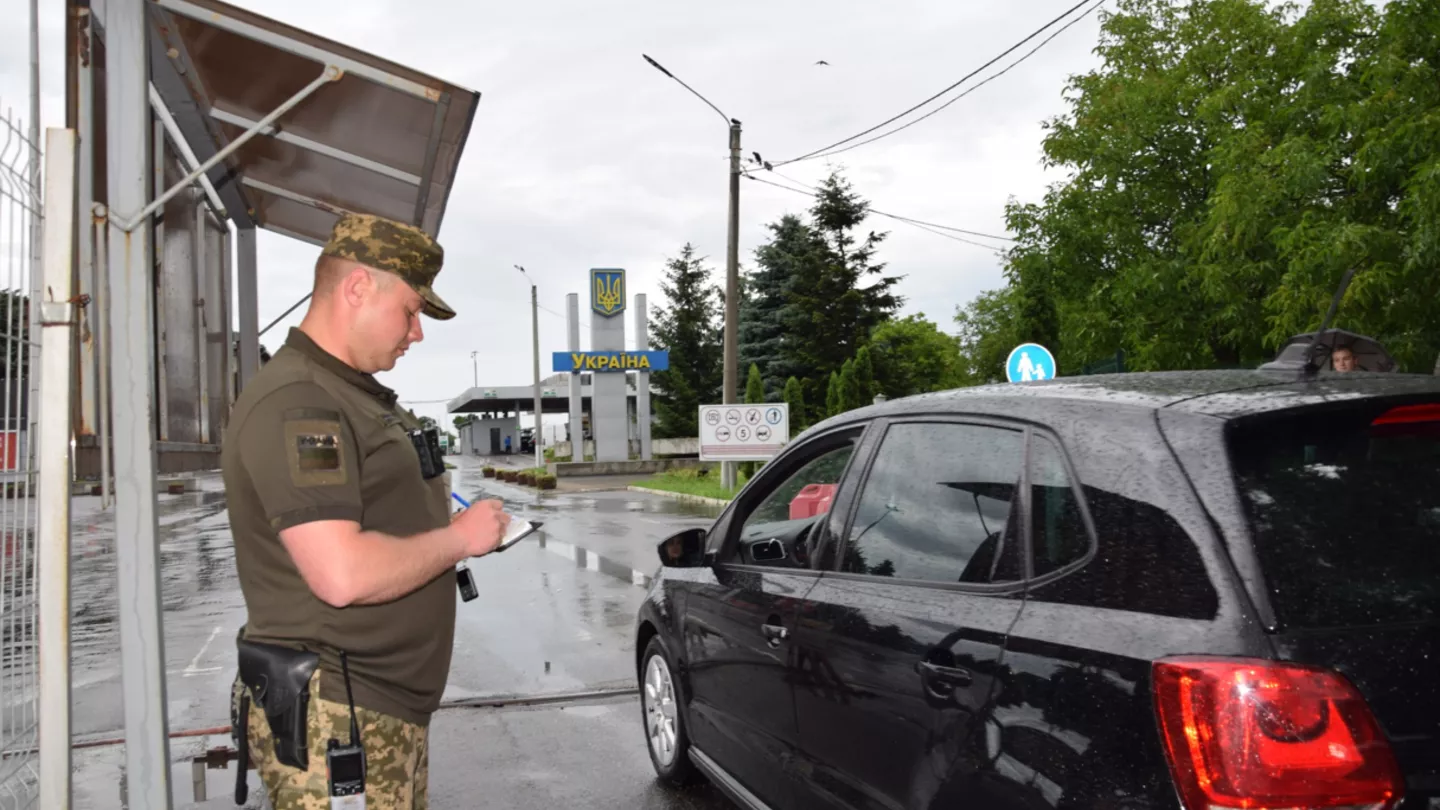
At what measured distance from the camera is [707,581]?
4.18 metres

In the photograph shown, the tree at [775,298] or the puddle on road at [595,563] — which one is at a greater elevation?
the tree at [775,298]

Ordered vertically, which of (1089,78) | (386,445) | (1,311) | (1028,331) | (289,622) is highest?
(1089,78)

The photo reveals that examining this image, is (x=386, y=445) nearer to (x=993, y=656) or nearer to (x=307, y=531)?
(x=307, y=531)

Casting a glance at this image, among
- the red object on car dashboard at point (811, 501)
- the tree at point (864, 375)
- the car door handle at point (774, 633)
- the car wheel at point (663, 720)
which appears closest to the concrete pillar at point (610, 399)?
the tree at point (864, 375)

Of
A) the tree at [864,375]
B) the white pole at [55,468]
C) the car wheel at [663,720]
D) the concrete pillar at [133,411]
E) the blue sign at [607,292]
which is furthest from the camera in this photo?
the blue sign at [607,292]

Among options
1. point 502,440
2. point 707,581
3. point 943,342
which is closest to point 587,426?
point 502,440

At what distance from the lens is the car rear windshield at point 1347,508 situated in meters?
1.99

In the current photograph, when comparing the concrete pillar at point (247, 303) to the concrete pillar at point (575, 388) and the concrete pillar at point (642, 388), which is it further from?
the concrete pillar at point (642, 388)

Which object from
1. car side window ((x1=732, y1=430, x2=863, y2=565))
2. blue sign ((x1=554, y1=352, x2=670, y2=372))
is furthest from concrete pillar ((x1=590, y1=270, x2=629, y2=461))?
car side window ((x1=732, y1=430, x2=863, y2=565))

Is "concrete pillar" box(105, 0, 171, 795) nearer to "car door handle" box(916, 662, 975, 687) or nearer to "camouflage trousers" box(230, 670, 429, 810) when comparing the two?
"camouflage trousers" box(230, 670, 429, 810)

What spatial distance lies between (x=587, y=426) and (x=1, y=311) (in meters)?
82.9

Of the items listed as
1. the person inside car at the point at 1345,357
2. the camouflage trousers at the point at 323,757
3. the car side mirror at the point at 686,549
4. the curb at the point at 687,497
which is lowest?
the curb at the point at 687,497

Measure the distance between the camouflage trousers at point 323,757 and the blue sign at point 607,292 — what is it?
40273mm

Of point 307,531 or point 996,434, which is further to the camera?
point 996,434
